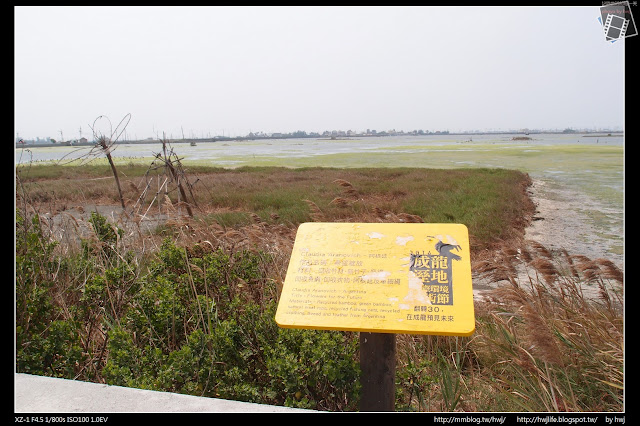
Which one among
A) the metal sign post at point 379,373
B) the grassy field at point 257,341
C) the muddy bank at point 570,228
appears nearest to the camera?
the metal sign post at point 379,373

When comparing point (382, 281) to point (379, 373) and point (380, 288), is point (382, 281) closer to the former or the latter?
point (380, 288)

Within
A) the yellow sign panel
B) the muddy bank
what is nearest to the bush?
the yellow sign panel

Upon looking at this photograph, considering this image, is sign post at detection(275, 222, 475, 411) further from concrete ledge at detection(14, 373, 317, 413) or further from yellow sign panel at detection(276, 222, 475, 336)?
concrete ledge at detection(14, 373, 317, 413)

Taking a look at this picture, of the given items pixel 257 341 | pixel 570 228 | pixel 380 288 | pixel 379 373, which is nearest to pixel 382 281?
pixel 380 288

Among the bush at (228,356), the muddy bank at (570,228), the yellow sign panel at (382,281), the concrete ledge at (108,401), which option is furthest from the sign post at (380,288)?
the muddy bank at (570,228)

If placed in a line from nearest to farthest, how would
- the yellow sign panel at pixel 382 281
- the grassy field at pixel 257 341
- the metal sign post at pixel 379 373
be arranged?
the yellow sign panel at pixel 382 281
the metal sign post at pixel 379 373
the grassy field at pixel 257 341

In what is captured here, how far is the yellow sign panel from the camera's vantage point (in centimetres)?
188

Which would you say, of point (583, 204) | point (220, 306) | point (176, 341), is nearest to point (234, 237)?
point (220, 306)

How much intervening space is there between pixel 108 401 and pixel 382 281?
1377 mm

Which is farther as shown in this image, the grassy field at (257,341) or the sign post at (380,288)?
the grassy field at (257,341)

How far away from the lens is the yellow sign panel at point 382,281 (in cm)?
188

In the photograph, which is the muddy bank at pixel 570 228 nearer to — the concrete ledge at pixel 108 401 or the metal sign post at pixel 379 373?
the metal sign post at pixel 379 373

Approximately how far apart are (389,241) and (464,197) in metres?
12.5
